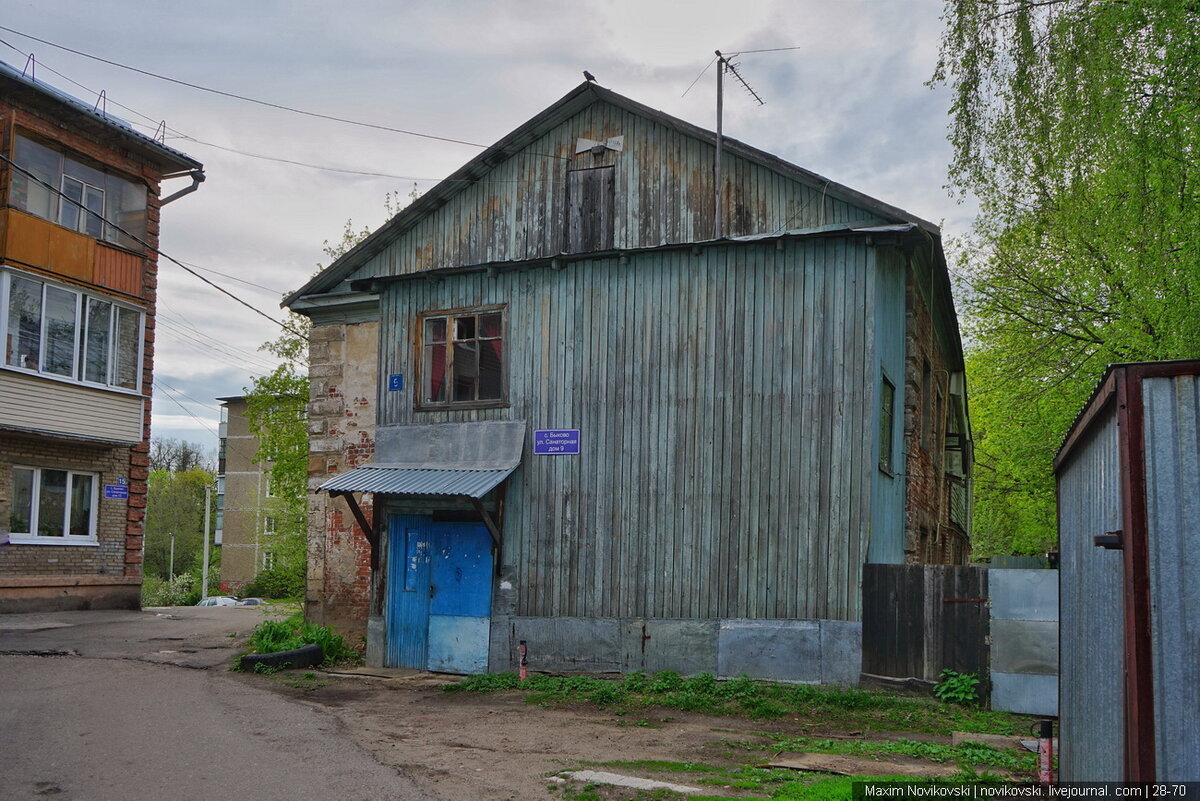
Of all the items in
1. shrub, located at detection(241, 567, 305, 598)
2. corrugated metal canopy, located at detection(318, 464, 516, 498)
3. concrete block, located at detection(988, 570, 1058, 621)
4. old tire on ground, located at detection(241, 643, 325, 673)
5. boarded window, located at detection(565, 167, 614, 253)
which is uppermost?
boarded window, located at detection(565, 167, 614, 253)

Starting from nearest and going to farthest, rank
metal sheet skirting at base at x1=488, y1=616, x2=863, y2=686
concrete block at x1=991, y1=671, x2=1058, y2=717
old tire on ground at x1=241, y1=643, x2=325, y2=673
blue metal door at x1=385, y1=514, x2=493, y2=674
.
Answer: concrete block at x1=991, y1=671, x2=1058, y2=717, metal sheet skirting at base at x1=488, y1=616, x2=863, y2=686, old tire on ground at x1=241, y1=643, x2=325, y2=673, blue metal door at x1=385, y1=514, x2=493, y2=674

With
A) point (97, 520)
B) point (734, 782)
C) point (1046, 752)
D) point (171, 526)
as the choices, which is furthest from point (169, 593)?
point (1046, 752)

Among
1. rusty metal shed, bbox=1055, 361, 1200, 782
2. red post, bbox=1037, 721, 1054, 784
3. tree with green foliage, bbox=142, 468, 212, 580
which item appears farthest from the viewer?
tree with green foliage, bbox=142, 468, 212, 580

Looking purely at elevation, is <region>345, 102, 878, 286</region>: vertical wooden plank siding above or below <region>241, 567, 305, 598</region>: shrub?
above

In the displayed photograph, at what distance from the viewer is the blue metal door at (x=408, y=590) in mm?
14430

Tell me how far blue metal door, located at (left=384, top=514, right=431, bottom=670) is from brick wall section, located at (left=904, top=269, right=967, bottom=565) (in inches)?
A: 271

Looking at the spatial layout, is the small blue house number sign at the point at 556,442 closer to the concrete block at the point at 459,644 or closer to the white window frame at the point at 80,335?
the concrete block at the point at 459,644

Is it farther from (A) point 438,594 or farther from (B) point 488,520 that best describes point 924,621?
(A) point 438,594

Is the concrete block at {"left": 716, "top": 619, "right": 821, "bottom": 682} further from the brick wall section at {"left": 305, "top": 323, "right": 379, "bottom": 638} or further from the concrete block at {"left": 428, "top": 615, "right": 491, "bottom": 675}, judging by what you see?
the brick wall section at {"left": 305, "top": 323, "right": 379, "bottom": 638}

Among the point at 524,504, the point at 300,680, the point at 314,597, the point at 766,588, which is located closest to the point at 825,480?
the point at 766,588

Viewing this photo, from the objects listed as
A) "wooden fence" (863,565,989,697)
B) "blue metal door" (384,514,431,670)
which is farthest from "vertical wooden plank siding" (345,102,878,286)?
"wooden fence" (863,565,989,697)

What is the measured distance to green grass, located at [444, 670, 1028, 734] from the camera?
33.9ft

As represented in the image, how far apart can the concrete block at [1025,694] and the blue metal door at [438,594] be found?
6582 mm

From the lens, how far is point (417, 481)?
14023 mm
